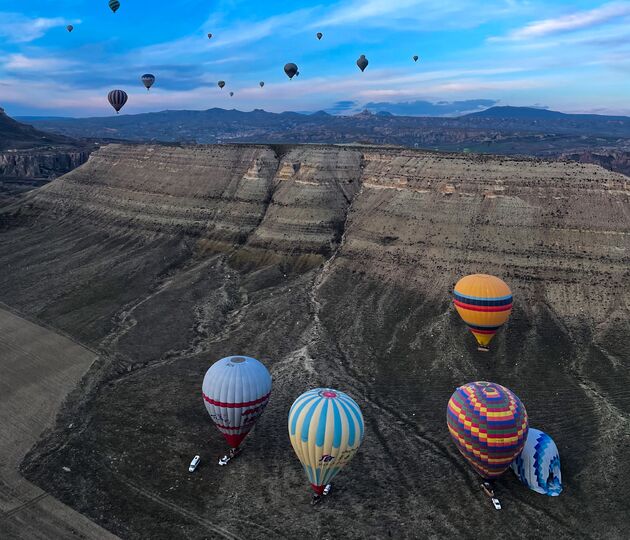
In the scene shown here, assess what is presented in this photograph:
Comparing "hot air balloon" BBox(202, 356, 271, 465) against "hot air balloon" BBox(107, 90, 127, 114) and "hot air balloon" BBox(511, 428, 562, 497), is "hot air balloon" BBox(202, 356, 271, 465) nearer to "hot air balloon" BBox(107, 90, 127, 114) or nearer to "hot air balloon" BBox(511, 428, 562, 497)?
"hot air balloon" BBox(511, 428, 562, 497)

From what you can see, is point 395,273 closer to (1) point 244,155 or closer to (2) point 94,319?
(2) point 94,319

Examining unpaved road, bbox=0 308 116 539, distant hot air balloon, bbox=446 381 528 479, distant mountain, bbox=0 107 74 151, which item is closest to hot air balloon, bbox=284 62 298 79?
unpaved road, bbox=0 308 116 539

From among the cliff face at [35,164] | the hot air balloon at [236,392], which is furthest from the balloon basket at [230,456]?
the cliff face at [35,164]

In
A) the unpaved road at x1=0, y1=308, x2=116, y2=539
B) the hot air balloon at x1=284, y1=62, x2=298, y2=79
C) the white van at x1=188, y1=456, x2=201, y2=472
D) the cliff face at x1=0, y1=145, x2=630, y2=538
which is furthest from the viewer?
the hot air balloon at x1=284, y1=62, x2=298, y2=79

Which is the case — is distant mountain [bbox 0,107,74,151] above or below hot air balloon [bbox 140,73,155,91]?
below

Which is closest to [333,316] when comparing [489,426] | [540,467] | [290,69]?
[540,467]

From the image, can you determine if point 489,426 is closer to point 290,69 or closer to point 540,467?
point 540,467
